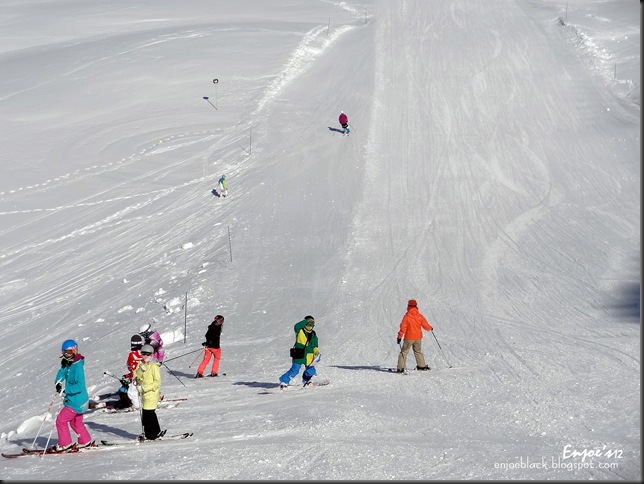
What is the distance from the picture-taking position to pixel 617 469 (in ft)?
33.3

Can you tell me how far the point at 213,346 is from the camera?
55.2ft

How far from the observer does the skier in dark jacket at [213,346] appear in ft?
54.5

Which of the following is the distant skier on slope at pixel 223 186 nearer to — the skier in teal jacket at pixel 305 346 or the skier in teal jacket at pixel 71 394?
the skier in teal jacket at pixel 305 346

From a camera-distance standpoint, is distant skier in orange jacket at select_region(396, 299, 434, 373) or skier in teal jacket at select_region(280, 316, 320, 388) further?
distant skier in orange jacket at select_region(396, 299, 434, 373)

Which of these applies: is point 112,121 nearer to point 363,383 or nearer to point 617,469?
point 363,383

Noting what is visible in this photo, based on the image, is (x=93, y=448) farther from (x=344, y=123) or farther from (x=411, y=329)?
(x=344, y=123)

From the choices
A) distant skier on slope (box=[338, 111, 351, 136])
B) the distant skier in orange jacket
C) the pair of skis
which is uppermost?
distant skier on slope (box=[338, 111, 351, 136])

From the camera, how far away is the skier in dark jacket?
1662 cm

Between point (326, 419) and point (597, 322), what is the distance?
817cm

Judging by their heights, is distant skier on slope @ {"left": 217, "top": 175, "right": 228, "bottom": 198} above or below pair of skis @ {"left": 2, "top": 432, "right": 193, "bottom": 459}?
above

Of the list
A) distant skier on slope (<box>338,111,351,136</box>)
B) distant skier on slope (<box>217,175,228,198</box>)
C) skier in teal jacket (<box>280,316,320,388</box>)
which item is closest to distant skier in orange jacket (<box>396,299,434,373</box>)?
skier in teal jacket (<box>280,316,320,388</box>)

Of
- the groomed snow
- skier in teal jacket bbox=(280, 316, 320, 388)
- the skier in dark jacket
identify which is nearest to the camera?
the groomed snow

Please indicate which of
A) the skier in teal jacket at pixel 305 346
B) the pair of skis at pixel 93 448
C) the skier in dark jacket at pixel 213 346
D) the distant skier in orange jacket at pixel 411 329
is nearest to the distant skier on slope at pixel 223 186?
the skier in dark jacket at pixel 213 346

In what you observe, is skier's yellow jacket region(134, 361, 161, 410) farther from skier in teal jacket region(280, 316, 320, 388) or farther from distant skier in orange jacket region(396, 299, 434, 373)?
distant skier in orange jacket region(396, 299, 434, 373)
